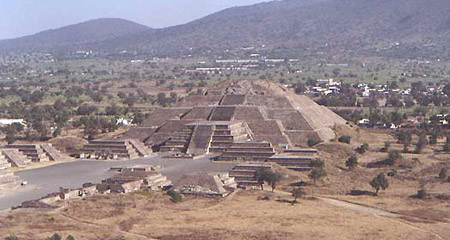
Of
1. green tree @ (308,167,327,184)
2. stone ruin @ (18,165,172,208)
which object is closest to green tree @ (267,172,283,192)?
green tree @ (308,167,327,184)

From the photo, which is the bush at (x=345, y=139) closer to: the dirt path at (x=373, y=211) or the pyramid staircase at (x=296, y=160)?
the pyramid staircase at (x=296, y=160)

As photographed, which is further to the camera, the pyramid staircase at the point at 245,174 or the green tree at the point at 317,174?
the pyramid staircase at the point at 245,174

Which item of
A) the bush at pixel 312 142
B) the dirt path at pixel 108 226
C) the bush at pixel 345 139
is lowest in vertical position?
the bush at pixel 345 139

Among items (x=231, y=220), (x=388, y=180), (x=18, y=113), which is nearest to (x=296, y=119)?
(x=388, y=180)

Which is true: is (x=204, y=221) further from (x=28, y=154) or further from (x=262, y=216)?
(x=28, y=154)

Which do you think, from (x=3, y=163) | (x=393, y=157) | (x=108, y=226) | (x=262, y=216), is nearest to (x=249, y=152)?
(x=393, y=157)

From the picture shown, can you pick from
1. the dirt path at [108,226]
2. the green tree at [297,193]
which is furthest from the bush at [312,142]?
the dirt path at [108,226]

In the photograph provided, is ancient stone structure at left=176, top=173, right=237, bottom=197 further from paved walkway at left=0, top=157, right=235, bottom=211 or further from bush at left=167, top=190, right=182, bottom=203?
paved walkway at left=0, top=157, right=235, bottom=211
